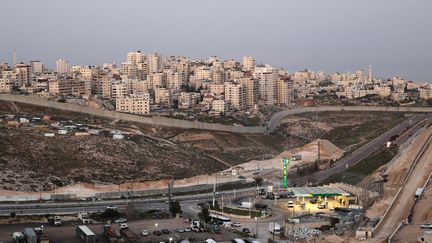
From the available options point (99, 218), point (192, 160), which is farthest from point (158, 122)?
point (99, 218)

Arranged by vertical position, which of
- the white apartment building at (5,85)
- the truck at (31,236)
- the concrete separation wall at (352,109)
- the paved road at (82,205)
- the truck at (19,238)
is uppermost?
the white apartment building at (5,85)

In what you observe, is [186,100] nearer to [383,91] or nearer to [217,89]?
[217,89]

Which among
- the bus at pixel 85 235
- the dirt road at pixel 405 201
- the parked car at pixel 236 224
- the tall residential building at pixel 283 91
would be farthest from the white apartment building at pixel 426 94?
the bus at pixel 85 235

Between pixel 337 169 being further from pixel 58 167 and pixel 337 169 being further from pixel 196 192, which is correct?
pixel 58 167

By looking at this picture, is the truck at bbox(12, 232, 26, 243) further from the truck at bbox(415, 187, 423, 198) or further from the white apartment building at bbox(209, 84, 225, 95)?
the white apartment building at bbox(209, 84, 225, 95)

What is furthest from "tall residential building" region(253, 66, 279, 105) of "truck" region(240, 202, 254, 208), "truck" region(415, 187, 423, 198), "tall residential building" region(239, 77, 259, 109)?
"truck" region(415, 187, 423, 198)

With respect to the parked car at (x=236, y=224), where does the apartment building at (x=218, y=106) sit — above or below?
above

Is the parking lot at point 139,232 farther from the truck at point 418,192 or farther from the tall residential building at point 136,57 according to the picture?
the tall residential building at point 136,57
